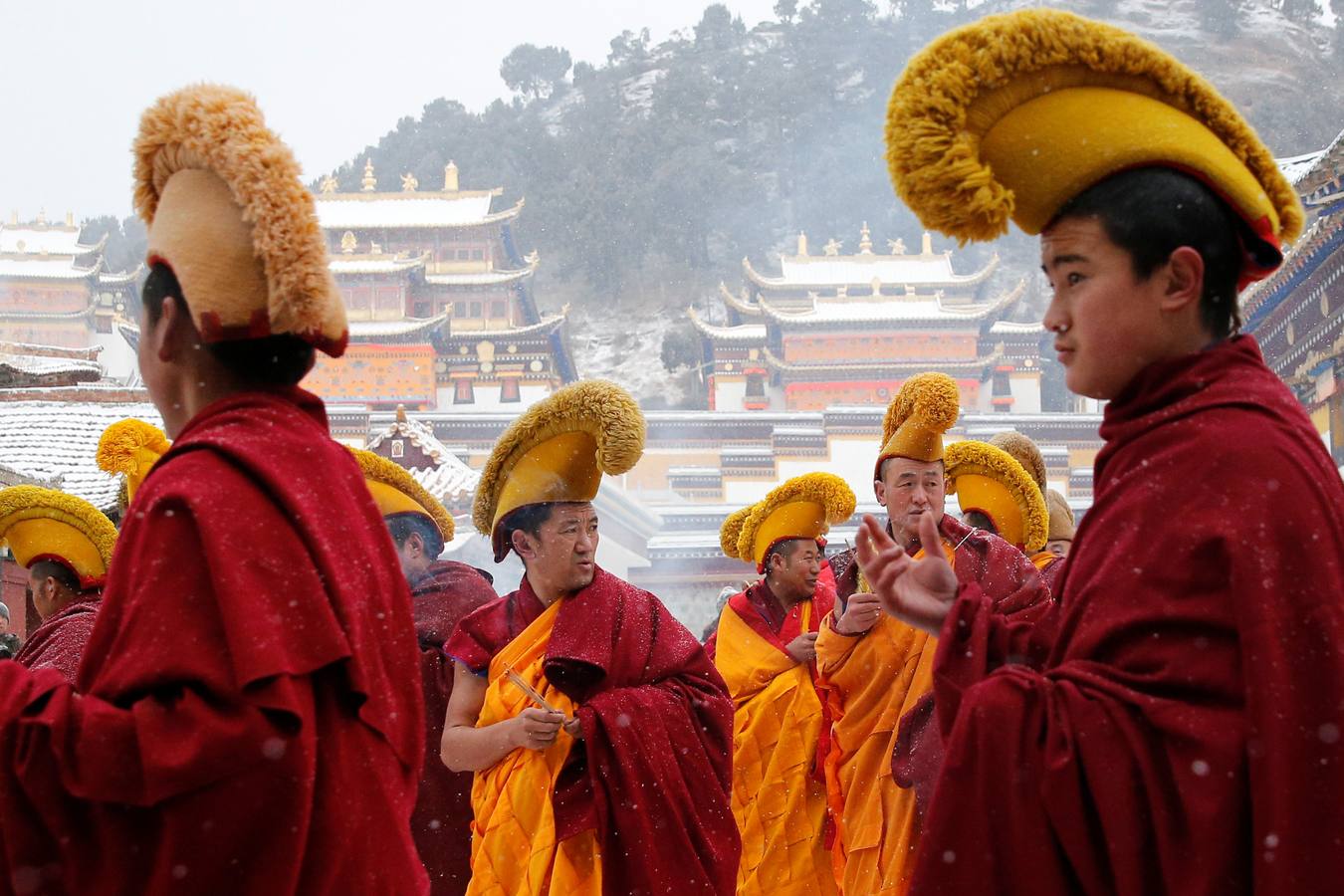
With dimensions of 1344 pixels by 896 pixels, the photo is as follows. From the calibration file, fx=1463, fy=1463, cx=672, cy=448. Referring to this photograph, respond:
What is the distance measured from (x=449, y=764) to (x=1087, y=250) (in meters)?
2.33

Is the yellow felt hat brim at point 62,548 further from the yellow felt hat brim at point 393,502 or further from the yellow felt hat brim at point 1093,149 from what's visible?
the yellow felt hat brim at point 1093,149

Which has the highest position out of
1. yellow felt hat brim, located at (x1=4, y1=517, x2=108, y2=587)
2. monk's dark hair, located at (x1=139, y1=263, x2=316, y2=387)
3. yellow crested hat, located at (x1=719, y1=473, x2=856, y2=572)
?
monk's dark hair, located at (x1=139, y1=263, x2=316, y2=387)

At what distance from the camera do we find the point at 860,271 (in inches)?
1426

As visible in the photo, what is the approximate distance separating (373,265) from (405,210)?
531 cm

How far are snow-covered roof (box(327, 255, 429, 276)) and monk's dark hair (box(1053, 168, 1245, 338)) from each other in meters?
31.5

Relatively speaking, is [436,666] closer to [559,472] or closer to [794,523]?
[559,472]

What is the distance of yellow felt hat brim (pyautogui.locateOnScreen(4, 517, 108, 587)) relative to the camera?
3.78 metres

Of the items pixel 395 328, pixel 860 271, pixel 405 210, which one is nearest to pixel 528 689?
pixel 395 328

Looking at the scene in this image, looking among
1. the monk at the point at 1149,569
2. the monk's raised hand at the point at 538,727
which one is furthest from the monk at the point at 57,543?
the monk at the point at 1149,569

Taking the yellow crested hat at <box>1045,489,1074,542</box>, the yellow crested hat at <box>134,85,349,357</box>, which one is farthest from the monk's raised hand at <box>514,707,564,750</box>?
the yellow crested hat at <box>1045,489,1074,542</box>

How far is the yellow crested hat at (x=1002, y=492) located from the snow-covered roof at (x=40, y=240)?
40.9 m

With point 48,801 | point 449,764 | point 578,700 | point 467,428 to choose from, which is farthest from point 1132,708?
point 467,428

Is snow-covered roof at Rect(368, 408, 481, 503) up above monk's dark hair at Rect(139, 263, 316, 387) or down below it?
below

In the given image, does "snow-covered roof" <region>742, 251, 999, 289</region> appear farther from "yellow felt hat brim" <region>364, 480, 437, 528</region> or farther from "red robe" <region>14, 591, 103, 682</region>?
"red robe" <region>14, 591, 103, 682</region>
